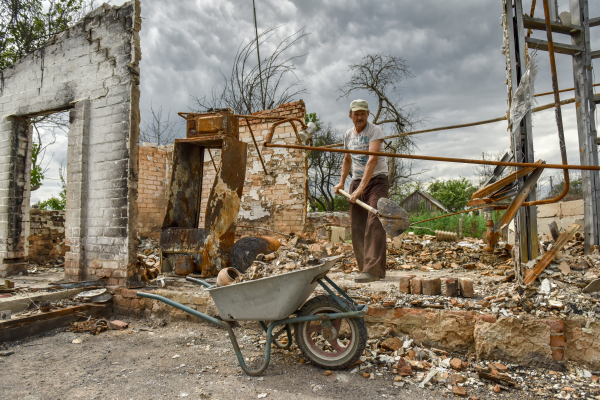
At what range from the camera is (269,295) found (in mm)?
2432

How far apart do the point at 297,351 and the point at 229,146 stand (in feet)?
8.98

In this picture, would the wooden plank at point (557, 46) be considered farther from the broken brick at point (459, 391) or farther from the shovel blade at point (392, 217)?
the broken brick at point (459, 391)

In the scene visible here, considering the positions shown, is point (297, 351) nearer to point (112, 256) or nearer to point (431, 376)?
point (431, 376)

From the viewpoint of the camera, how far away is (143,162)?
33.5ft

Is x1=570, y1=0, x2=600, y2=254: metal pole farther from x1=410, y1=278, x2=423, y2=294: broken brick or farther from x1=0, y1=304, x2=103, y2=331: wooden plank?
x1=0, y1=304, x2=103, y2=331: wooden plank

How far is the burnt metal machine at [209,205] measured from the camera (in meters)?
4.62

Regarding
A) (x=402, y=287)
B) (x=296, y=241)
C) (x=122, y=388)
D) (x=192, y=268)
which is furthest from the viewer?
(x=296, y=241)

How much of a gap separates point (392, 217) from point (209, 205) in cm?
242

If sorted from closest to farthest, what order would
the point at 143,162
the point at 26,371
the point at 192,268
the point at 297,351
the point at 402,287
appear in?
the point at 26,371, the point at 297,351, the point at 402,287, the point at 192,268, the point at 143,162

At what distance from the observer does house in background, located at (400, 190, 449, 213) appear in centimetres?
2656

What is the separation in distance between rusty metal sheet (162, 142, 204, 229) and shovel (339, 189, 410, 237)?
2919 mm

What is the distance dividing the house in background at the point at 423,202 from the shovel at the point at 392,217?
74.6 feet

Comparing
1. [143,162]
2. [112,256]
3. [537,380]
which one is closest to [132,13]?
[112,256]

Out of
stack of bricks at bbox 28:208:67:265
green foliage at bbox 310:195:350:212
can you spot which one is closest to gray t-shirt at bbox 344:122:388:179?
stack of bricks at bbox 28:208:67:265
